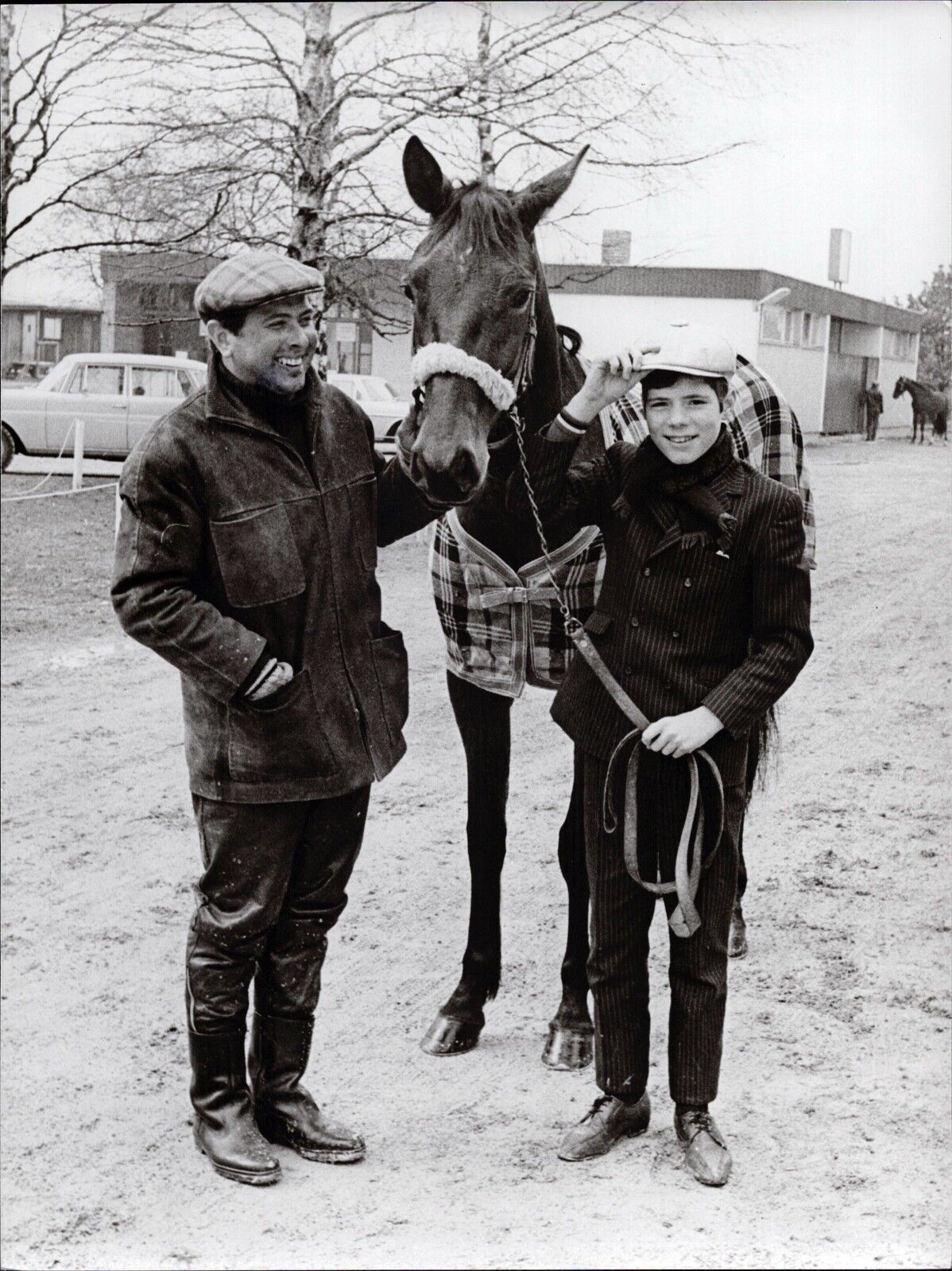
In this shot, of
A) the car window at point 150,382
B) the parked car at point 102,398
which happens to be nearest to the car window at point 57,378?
the parked car at point 102,398

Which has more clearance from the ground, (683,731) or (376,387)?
(376,387)

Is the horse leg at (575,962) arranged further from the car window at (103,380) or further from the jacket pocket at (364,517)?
the car window at (103,380)

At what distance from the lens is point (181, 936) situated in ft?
13.7

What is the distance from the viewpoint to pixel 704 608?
81.0 inches

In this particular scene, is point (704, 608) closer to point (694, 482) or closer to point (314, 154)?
point (694, 482)

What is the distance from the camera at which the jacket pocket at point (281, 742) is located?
6.99ft

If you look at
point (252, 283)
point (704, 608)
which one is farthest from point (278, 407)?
point (704, 608)

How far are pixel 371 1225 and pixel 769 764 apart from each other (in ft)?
3.60

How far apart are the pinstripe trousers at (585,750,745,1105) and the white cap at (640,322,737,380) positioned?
1.92 feet

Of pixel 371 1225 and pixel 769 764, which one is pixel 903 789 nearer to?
pixel 769 764

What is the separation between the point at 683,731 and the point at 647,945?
42 centimetres

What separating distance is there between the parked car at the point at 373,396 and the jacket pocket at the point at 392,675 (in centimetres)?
34

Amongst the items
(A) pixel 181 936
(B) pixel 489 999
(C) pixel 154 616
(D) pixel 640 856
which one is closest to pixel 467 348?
(C) pixel 154 616

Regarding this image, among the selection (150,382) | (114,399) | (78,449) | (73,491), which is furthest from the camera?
(73,491)
